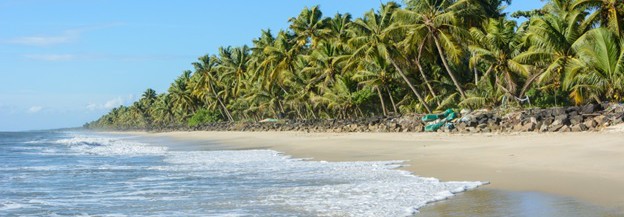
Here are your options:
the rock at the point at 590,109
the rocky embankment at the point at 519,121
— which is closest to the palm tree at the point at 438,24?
the rocky embankment at the point at 519,121

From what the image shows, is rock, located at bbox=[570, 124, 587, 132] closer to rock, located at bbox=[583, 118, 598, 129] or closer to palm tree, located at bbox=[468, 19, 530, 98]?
rock, located at bbox=[583, 118, 598, 129]

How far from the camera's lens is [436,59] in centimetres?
3488

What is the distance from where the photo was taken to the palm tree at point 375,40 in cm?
3275

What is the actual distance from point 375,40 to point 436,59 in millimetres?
4462

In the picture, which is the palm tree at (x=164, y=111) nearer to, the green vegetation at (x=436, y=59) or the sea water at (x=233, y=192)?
the green vegetation at (x=436, y=59)

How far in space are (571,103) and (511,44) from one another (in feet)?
14.4

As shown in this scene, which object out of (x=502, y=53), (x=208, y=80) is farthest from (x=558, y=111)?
(x=208, y=80)

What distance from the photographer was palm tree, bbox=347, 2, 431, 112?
107 ft

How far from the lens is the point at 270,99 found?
55125 mm

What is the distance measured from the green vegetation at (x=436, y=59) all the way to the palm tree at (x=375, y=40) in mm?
71

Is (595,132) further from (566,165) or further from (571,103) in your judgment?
(571,103)

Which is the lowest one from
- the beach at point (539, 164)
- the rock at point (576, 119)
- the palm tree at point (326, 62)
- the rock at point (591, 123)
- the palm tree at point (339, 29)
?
the beach at point (539, 164)

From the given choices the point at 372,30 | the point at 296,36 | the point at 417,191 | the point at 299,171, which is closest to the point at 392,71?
the point at 372,30

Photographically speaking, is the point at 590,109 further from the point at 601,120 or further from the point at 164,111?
the point at 164,111
